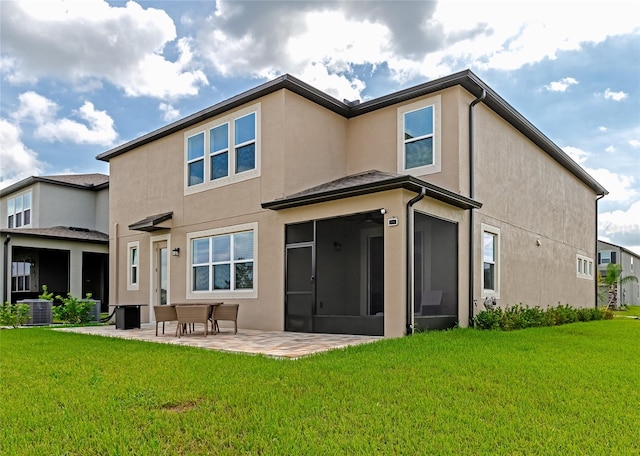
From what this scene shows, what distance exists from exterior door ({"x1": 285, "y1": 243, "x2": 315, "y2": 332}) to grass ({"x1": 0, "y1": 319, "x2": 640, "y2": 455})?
404 cm

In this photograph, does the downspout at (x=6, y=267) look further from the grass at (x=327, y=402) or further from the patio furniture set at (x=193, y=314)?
the grass at (x=327, y=402)

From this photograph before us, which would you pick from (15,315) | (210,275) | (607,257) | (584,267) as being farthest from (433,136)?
(607,257)

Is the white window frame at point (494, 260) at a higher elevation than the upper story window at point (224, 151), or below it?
below

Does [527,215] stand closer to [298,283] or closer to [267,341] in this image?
[298,283]

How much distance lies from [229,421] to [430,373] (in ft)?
8.92

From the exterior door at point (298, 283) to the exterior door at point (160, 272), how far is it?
17.0ft

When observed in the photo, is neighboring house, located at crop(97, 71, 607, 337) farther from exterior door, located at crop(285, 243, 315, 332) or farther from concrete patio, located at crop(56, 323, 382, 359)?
concrete patio, located at crop(56, 323, 382, 359)

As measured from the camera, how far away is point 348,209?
1087 centimetres

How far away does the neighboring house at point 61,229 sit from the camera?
69.7 ft

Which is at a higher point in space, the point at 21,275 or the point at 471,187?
the point at 471,187

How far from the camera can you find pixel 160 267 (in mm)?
15797

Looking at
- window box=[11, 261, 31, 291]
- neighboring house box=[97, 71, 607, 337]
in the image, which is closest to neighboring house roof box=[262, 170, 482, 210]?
neighboring house box=[97, 71, 607, 337]

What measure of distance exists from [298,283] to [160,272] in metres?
5.74

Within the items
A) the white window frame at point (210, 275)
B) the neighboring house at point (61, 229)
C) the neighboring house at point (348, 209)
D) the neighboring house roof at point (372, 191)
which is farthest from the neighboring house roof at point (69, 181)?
the neighboring house roof at point (372, 191)
